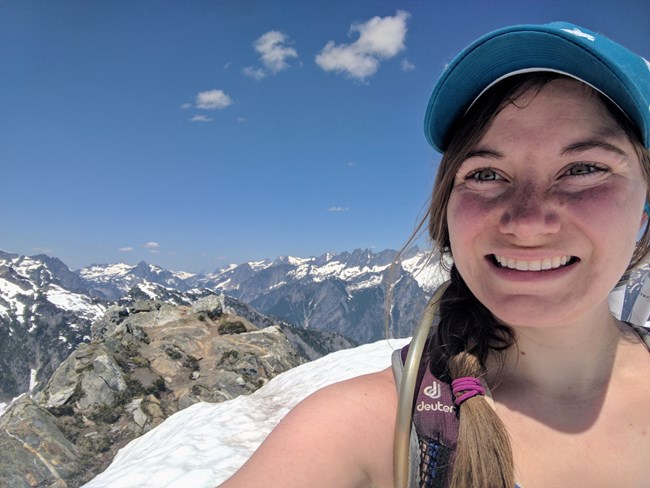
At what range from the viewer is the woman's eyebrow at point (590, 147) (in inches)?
76.0

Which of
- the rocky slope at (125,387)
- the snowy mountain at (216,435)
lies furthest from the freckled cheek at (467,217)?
the rocky slope at (125,387)

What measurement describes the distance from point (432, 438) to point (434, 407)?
143 millimetres

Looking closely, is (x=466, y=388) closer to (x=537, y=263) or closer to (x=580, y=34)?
(x=537, y=263)

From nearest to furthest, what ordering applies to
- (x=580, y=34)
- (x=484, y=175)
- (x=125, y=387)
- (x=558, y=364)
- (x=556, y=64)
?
1. (x=580, y=34)
2. (x=556, y=64)
3. (x=484, y=175)
4. (x=558, y=364)
5. (x=125, y=387)

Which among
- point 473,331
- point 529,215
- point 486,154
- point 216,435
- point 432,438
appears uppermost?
point 486,154

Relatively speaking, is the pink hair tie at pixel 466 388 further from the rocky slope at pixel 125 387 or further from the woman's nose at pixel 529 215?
the rocky slope at pixel 125 387

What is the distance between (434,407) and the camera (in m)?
2.03

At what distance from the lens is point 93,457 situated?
17812 millimetres

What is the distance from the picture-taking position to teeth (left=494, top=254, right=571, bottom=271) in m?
1.99

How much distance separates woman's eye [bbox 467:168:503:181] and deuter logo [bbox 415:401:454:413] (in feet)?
3.93

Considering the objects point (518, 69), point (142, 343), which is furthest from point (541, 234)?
point (142, 343)

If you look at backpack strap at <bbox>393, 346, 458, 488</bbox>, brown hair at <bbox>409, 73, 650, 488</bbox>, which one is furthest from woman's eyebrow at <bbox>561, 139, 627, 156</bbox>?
backpack strap at <bbox>393, 346, 458, 488</bbox>

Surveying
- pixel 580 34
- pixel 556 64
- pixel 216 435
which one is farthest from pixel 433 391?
pixel 216 435

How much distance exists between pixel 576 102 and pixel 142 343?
1214 inches
